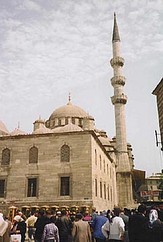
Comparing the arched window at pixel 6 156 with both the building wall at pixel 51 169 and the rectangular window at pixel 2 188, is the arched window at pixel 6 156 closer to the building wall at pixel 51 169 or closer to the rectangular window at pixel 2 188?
the building wall at pixel 51 169

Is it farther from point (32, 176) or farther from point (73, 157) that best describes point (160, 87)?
point (32, 176)

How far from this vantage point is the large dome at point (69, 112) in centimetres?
3033

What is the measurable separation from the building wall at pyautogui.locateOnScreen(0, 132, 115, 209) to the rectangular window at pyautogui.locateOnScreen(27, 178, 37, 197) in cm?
26

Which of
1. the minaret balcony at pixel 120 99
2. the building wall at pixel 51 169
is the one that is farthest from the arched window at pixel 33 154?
the minaret balcony at pixel 120 99

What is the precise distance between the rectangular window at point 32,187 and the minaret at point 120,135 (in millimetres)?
12273

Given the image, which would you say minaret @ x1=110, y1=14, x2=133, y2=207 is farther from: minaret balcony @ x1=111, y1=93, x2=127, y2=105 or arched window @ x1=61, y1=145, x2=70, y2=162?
arched window @ x1=61, y1=145, x2=70, y2=162

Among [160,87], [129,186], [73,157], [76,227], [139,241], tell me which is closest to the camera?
[139,241]

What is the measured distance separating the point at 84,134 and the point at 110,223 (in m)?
13.0

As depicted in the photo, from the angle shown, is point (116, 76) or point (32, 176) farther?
point (116, 76)

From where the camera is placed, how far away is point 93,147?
18.9m

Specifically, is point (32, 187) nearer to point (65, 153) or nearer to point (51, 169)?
point (51, 169)

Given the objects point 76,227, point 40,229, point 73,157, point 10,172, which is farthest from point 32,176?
point 76,227

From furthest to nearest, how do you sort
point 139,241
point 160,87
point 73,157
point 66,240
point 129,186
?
1. point 129,186
2. point 73,157
3. point 160,87
4. point 66,240
5. point 139,241

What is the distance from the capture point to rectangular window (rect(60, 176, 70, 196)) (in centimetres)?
1755
